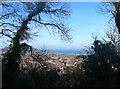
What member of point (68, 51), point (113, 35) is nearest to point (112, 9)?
point (113, 35)

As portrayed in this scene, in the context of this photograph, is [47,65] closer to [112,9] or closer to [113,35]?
[113,35]

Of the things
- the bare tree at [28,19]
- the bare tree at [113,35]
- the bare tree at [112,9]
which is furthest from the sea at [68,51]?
the bare tree at [112,9]

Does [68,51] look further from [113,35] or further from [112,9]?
[112,9]

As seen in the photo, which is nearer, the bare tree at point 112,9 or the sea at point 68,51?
the sea at point 68,51

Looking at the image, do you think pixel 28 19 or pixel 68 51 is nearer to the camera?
pixel 68 51

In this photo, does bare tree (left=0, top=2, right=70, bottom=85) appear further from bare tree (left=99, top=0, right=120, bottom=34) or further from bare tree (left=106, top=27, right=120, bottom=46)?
bare tree (left=106, top=27, right=120, bottom=46)

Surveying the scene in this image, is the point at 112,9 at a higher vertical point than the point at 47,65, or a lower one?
higher

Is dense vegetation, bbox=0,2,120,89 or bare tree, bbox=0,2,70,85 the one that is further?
bare tree, bbox=0,2,70,85

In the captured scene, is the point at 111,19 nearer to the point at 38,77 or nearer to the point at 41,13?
the point at 41,13

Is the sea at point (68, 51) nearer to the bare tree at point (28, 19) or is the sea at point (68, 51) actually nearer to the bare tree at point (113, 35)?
the bare tree at point (28, 19)

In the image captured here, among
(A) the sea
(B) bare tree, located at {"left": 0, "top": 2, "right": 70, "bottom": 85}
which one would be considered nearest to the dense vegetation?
(B) bare tree, located at {"left": 0, "top": 2, "right": 70, "bottom": 85}

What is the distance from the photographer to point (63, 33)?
3.10 m

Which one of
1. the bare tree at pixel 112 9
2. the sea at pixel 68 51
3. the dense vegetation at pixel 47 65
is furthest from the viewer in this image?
the bare tree at pixel 112 9

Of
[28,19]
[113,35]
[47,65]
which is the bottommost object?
[47,65]
